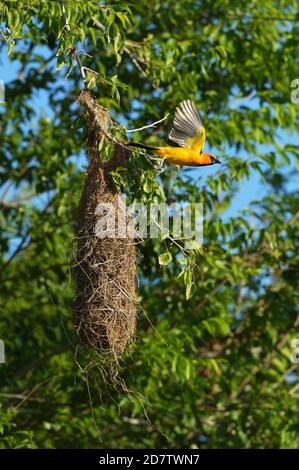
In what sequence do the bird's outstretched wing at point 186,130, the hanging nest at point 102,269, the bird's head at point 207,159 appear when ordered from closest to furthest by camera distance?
the hanging nest at point 102,269
the bird's outstretched wing at point 186,130
the bird's head at point 207,159

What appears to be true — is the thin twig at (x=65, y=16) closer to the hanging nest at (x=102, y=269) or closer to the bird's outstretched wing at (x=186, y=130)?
the hanging nest at (x=102, y=269)

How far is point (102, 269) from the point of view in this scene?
465 cm

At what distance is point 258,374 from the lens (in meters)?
8.09

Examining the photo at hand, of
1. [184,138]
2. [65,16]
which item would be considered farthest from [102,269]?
[65,16]

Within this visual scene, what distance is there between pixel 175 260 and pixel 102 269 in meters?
2.15

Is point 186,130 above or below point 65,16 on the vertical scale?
below

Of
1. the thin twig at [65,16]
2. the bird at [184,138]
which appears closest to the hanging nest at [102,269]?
the thin twig at [65,16]

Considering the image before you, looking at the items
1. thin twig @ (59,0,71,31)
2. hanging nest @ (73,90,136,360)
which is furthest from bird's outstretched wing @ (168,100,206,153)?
thin twig @ (59,0,71,31)

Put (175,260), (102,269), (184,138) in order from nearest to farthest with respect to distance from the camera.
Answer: (102,269), (184,138), (175,260)

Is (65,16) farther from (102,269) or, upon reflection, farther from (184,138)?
(102,269)

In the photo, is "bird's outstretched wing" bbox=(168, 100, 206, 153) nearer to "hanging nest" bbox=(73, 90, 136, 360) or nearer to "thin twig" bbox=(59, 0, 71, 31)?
"hanging nest" bbox=(73, 90, 136, 360)

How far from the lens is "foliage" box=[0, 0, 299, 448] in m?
6.95

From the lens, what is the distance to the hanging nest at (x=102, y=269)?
15.1 feet

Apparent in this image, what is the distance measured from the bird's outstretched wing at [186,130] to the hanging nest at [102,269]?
1.87ft
